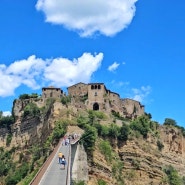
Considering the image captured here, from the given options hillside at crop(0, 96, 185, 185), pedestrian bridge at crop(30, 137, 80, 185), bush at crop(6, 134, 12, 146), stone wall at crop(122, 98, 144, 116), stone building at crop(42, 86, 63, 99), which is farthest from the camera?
stone wall at crop(122, 98, 144, 116)

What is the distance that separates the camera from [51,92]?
80812mm

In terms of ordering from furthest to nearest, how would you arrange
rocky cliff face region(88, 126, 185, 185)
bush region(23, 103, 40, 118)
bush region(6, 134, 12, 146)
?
bush region(6, 134, 12, 146), bush region(23, 103, 40, 118), rocky cliff face region(88, 126, 185, 185)

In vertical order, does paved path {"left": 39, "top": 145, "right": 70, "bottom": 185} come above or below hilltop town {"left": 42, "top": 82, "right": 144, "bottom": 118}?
below

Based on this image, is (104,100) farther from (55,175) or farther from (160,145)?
(55,175)

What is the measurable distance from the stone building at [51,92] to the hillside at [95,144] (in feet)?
7.82

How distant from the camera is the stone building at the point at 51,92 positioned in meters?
80.1

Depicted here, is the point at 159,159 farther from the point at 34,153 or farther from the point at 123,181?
the point at 34,153

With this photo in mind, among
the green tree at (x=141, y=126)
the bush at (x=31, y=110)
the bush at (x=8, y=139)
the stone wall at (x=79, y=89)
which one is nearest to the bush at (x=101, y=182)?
the green tree at (x=141, y=126)

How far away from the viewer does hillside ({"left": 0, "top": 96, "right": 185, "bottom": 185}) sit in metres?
61.4

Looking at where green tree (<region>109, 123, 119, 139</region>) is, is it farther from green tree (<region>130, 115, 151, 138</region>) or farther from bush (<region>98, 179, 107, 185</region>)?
bush (<region>98, 179, 107, 185</region>)

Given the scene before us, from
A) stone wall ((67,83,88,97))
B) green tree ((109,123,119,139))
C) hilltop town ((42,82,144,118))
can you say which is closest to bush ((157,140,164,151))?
hilltop town ((42,82,144,118))

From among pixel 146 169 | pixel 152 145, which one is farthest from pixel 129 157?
pixel 152 145

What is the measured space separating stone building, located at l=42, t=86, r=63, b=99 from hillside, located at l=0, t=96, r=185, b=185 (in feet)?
7.82

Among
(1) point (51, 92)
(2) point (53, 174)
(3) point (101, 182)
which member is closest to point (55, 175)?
(2) point (53, 174)
